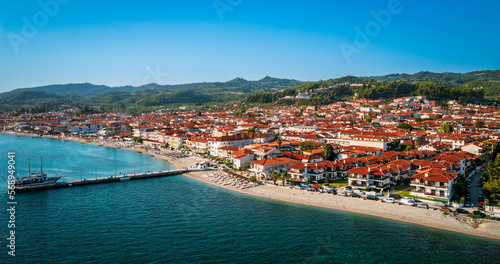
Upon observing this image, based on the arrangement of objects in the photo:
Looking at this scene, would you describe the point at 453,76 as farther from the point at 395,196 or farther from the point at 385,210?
the point at 385,210

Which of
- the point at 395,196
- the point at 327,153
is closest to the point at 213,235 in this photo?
the point at 395,196

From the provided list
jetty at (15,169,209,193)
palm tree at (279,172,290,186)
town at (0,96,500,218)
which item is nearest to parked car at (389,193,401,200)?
town at (0,96,500,218)

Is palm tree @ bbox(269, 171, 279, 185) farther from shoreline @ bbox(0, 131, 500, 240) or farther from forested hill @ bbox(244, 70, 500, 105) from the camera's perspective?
forested hill @ bbox(244, 70, 500, 105)

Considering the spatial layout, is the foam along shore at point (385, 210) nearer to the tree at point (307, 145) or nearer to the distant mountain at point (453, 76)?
the tree at point (307, 145)

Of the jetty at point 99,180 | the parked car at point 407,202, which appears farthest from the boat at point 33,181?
the parked car at point 407,202

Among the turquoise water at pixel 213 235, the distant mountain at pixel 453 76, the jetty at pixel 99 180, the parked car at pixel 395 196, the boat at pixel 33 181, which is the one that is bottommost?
the turquoise water at pixel 213 235

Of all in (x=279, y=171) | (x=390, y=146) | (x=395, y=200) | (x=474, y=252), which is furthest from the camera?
(x=390, y=146)

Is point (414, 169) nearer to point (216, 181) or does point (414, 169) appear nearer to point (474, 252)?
point (474, 252)

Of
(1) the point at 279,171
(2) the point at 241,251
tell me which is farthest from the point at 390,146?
(2) the point at 241,251
